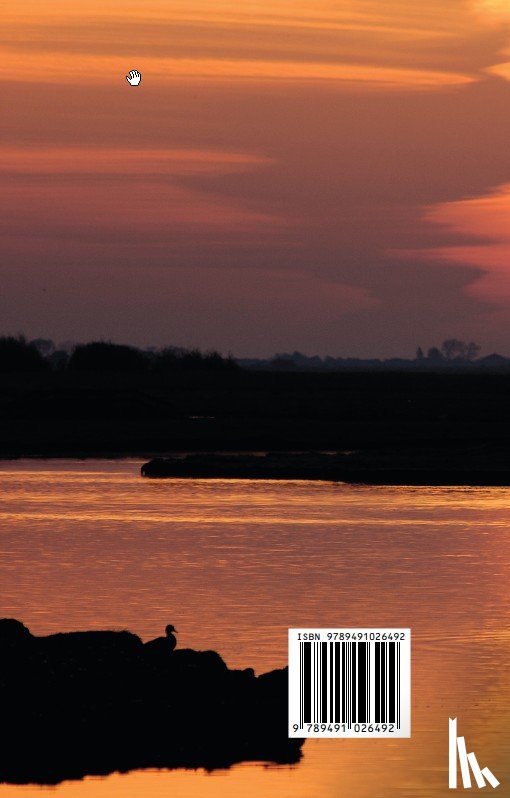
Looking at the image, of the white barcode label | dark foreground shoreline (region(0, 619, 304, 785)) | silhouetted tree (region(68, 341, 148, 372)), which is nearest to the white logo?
the white barcode label

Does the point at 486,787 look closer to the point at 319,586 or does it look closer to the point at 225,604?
the point at 225,604

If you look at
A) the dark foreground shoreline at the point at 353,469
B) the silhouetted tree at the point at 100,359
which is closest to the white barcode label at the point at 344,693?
the dark foreground shoreline at the point at 353,469

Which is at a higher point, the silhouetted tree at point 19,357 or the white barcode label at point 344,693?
the silhouetted tree at point 19,357

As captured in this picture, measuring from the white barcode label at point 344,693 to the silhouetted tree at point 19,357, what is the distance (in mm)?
161841

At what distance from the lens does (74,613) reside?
29047 mm

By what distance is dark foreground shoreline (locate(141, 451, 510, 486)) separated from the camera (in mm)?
61812

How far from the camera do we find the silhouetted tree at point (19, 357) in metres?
183

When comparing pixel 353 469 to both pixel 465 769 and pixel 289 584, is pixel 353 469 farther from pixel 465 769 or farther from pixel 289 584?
pixel 465 769

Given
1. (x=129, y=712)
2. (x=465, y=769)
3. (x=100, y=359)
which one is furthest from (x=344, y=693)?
(x=100, y=359)

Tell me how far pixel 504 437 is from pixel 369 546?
46.2 metres

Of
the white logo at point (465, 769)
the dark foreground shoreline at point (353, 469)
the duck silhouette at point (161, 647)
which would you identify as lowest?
the white logo at point (465, 769)

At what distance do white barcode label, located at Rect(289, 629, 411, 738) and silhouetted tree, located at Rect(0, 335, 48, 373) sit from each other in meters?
162

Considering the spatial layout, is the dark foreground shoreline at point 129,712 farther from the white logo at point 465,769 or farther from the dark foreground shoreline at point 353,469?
the dark foreground shoreline at point 353,469

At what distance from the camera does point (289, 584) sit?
33188 millimetres
